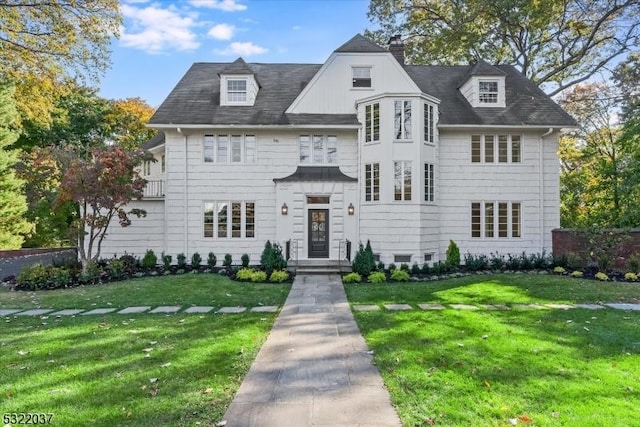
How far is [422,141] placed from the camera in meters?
14.3

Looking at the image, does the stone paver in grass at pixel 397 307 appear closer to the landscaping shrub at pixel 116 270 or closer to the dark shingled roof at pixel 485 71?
the landscaping shrub at pixel 116 270

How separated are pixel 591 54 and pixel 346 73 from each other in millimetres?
16589

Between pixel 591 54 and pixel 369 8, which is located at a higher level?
pixel 369 8

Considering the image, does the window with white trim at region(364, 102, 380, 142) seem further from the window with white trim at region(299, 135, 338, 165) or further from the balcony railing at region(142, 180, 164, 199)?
the balcony railing at region(142, 180, 164, 199)

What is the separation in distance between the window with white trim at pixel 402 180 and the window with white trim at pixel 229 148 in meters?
5.72

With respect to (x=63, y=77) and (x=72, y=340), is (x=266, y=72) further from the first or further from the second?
(x=72, y=340)

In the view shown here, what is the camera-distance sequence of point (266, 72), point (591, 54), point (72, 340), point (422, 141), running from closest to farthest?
point (72, 340), point (422, 141), point (266, 72), point (591, 54)

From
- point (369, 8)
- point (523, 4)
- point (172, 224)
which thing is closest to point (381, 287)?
point (172, 224)

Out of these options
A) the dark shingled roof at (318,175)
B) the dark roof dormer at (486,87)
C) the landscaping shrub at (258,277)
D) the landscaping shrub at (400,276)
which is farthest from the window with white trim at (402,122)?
the landscaping shrub at (258,277)

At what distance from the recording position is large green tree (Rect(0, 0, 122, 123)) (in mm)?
15305

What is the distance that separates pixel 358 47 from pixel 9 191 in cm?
2179

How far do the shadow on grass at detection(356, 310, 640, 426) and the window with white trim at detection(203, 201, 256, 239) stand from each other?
912 centimetres

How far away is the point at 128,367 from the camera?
4.70 m

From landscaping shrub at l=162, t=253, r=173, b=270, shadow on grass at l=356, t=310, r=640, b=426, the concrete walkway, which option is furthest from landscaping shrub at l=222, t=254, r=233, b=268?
shadow on grass at l=356, t=310, r=640, b=426
